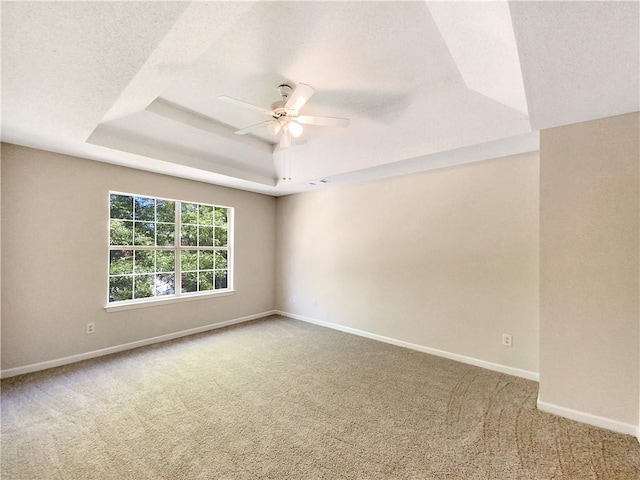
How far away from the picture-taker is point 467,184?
3355 mm

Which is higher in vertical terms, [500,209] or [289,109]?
[289,109]

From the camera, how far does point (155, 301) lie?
397cm

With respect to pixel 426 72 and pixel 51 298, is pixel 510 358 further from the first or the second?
pixel 51 298

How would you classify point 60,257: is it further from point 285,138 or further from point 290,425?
point 290,425

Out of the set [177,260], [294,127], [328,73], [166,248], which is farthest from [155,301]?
[328,73]

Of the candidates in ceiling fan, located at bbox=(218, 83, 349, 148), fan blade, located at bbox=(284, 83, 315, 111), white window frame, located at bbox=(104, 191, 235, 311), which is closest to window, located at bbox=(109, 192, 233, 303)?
white window frame, located at bbox=(104, 191, 235, 311)

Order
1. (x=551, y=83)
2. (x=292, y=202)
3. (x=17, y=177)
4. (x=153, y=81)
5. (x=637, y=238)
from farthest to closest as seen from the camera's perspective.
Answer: (x=292, y=202) → (x=17, y=177) → (x=637, y=238) → (x=153, y=81) → (x=551, y=83)

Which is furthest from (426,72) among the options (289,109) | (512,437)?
(512,437)

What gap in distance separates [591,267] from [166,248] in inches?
187

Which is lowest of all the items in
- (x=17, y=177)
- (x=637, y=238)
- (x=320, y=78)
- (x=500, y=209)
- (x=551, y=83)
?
(x=637, y=238)

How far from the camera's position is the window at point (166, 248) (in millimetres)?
3770

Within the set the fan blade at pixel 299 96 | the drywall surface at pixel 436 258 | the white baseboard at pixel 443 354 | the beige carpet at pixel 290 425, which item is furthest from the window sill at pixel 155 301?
the fan blade at pixel 299 96

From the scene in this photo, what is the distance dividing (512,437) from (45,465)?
304cm

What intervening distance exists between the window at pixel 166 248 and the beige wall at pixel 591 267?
4.35 metres
